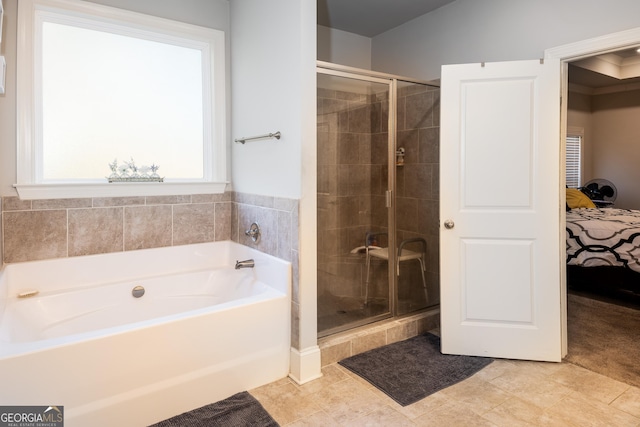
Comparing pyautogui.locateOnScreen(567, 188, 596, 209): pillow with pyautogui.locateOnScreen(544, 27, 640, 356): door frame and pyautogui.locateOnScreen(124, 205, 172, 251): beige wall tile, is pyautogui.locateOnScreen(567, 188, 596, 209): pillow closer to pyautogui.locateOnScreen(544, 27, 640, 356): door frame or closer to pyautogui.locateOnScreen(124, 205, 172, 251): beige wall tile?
pyautogui.locateOnScreen(544, 27, 640, 356): door frame

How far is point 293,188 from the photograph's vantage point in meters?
2.48

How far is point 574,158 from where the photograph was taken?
22.6ft

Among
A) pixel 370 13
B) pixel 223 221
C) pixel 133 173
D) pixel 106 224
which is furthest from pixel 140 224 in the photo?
pixel 370 13

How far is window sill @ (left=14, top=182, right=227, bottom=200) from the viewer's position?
253 centimetres

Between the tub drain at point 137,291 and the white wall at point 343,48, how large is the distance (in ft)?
8.01

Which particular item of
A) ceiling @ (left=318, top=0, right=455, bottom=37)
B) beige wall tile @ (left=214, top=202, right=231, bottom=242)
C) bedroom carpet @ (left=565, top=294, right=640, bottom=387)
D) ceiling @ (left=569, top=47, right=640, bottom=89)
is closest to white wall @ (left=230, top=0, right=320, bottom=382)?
beige wall tile @ (left=214, top=202, right=231, bottom=242)

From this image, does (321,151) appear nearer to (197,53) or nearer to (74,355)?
(197,53)

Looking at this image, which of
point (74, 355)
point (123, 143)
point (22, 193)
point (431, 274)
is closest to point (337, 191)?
point (431, 274)

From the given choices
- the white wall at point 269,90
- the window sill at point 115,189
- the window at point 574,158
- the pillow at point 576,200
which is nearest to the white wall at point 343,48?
the white wall at point 269,90

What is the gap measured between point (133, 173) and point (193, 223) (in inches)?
21.7

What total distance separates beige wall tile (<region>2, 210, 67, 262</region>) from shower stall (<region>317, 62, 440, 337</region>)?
1670mm

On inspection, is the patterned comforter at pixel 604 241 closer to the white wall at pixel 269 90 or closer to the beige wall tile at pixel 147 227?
the white wall at pixel 269 90

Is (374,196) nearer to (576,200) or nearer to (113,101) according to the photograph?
(113,101)

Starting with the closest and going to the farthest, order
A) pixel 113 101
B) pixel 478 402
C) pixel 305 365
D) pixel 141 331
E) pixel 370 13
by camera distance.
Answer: pixel 141 331
pixel 478 402
pixel 305 365
pixel 113 101
pixel 370 13
